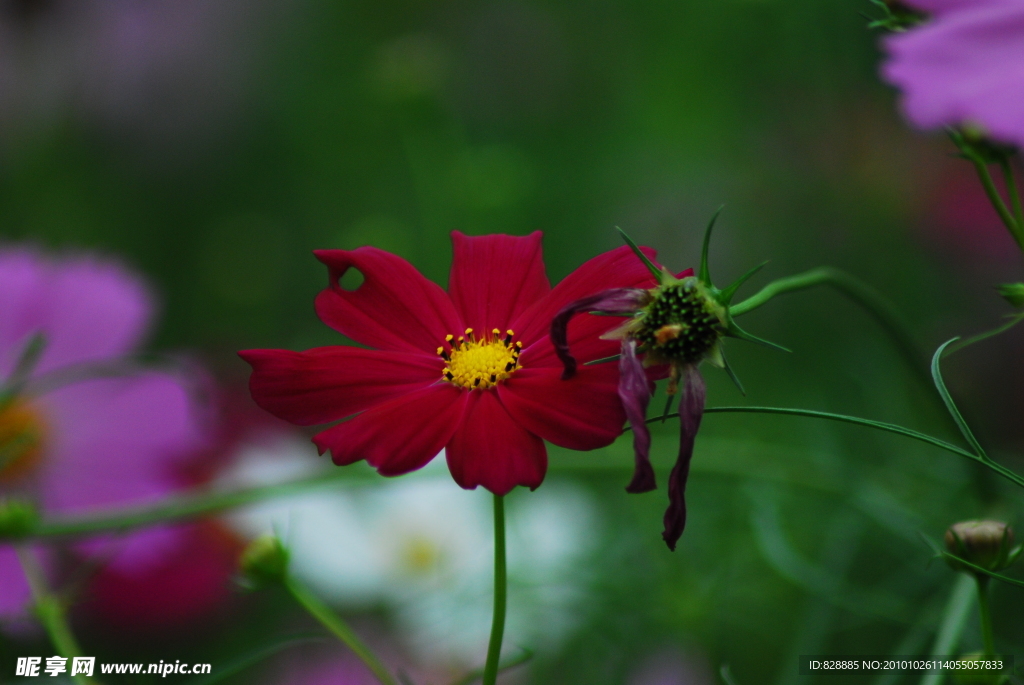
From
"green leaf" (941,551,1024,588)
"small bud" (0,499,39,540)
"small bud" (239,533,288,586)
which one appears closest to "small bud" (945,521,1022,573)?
"green leaf" (941,551,1024,588)

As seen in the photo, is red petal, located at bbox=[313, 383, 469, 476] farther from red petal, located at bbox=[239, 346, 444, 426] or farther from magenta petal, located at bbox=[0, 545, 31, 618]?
magenta petal, located at bbox=[0, 545, 31, 618]

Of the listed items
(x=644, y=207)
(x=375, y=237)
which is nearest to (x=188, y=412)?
(x=375, y=237)

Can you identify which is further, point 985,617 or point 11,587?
point 11,587

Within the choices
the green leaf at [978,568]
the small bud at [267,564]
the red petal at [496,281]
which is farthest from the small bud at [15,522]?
the green leaf at [978,568]

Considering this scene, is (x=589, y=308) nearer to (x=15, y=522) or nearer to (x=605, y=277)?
(x=605, y=277)

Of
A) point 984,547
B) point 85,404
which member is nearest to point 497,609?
point 984,547

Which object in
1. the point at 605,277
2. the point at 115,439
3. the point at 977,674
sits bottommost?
the point at 977,674
